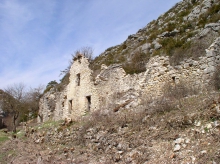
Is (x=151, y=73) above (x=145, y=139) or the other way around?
above

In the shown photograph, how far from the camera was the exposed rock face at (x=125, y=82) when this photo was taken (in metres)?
10.4

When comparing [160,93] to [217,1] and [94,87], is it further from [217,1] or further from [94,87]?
[217,1]

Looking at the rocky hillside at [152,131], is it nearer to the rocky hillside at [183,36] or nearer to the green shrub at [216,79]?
the green shrub at [216,79]

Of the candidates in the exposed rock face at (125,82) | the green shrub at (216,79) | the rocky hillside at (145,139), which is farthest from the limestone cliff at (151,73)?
the rocky hillside at (145,139)

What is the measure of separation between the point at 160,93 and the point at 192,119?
5020 mm

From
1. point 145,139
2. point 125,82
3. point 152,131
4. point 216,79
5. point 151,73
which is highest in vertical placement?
point 151,73

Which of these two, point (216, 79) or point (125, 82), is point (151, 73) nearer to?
point (125, 82)

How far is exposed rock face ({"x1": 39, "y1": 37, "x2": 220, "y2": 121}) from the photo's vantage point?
1037 cm

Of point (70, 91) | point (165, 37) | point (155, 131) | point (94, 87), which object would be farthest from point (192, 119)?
point (165, 37)

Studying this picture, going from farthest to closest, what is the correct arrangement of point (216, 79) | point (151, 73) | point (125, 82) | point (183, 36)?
point (183, 36)
point (125, 82)
point (151, 73)
point (216, 79)

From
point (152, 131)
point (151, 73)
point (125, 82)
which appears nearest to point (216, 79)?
point (151, 73)

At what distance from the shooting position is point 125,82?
1364 centimetres

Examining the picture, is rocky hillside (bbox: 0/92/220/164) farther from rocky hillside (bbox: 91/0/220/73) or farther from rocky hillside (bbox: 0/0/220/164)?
rocky hillside (bbox: 91/0/220/73)

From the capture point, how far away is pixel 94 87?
1507 centimetres
